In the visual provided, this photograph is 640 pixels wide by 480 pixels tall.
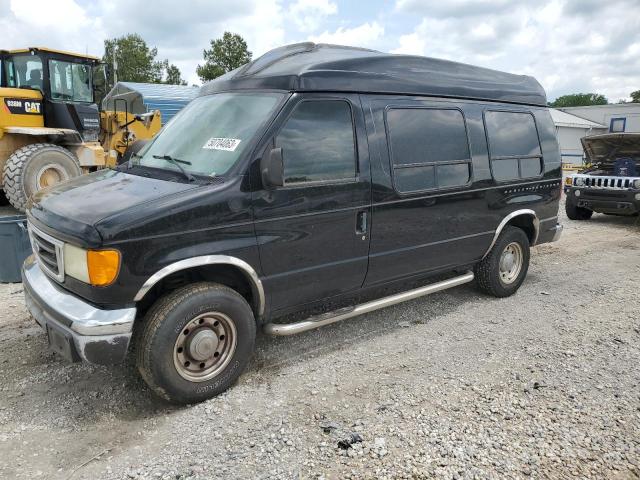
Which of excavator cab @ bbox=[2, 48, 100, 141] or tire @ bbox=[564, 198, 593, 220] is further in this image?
tire @ bbox=[564, 198, 593, 220]

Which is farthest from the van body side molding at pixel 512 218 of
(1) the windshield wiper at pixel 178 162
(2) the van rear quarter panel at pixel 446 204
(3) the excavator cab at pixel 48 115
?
(3) the excavator cab at pixel 48 115

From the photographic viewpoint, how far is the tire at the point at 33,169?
848 centimetres

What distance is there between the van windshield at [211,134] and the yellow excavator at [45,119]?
18.4 ft

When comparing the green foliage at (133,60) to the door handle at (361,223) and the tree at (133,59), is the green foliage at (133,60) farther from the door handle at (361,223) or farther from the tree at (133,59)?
the door handle at (361,223)

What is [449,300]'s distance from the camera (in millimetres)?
5512

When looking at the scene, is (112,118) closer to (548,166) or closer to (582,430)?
(548,166)

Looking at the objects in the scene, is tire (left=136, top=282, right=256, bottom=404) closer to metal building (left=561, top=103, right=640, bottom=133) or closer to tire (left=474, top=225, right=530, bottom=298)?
tire (left=474, top=225, right=530, bottom=298)

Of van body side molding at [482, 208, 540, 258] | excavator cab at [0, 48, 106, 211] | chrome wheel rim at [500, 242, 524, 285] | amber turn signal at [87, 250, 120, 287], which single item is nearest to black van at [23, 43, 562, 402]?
amber turn signal at [87, 250, 120, 287]

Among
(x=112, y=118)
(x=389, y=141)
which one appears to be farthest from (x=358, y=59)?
(x=112, y=118)

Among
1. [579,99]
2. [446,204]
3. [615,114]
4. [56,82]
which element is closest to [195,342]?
[446,204]

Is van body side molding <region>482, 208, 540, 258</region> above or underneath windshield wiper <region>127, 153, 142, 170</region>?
underneath

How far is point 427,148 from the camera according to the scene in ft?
14.7

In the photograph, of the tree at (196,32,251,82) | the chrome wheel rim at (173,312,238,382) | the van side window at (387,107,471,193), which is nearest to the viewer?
the chrome wheel rim at (173,312,238,382)

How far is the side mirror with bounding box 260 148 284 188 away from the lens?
10.9ft
